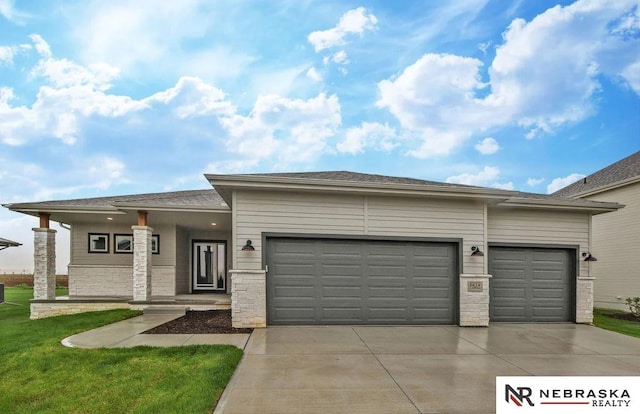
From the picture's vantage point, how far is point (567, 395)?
3.89 m

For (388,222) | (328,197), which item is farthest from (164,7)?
(388,222)

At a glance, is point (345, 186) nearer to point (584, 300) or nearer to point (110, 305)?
point (584, 300)

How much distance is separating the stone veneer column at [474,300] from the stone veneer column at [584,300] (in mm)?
3034

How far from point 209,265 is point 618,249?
593 inches

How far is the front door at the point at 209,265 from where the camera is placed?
1303 centimetres

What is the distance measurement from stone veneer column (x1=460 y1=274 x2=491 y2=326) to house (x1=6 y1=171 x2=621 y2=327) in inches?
1.0

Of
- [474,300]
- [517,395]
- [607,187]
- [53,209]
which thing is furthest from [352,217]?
[607,187]

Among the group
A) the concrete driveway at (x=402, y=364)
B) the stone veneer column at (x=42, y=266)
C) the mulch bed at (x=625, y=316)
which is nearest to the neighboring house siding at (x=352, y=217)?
the concrete driveway at (x=402, y=364)

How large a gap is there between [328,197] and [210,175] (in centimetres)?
267

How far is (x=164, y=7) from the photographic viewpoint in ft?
35.5

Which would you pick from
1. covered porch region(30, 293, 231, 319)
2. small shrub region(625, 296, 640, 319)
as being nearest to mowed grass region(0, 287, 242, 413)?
covered porch region(30, 293, 231, 319)

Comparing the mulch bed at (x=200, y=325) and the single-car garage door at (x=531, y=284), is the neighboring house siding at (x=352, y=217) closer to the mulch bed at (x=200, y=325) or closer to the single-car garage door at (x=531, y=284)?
the single-car garage door at (x=531, y=284)

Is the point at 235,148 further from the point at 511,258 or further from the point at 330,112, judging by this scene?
the point at 511,258

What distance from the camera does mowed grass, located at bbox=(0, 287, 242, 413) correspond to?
140 inches
